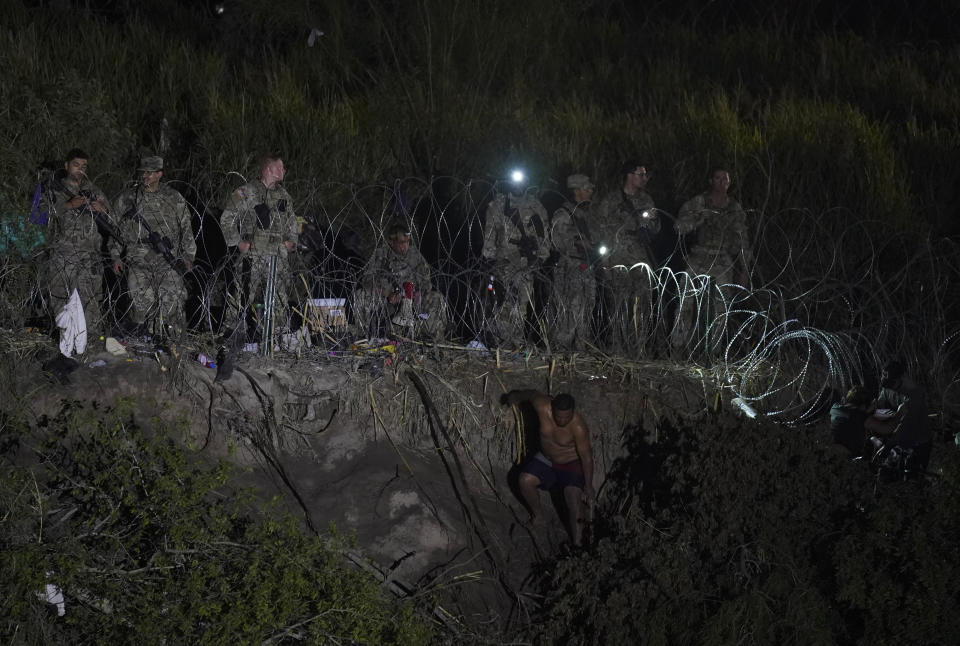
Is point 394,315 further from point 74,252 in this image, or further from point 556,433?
point 74,252

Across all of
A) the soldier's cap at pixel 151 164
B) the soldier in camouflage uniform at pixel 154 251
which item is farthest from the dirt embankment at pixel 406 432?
the soldier's cap at pixel 151 164

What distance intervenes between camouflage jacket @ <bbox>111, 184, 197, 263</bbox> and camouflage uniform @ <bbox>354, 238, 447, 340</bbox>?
4.12 ft

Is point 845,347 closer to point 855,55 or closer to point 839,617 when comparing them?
point 839,617

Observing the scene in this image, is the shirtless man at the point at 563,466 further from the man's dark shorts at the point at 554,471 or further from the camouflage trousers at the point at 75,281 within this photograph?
the camouflage trousers at the point at 75,281

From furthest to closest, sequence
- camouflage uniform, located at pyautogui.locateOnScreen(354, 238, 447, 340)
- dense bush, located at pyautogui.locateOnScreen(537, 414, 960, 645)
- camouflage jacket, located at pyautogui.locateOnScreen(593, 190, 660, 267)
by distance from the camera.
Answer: camouflage jacket, located at pyautogui.locateOnScreen(593, 190, 660, 267) < camouflage uniform, located at pyautogui.locateOnScreen(354, 238, 447, 340) < dense bush, located at pyautogui.locateOnScreen(537, 414, 960, 645)

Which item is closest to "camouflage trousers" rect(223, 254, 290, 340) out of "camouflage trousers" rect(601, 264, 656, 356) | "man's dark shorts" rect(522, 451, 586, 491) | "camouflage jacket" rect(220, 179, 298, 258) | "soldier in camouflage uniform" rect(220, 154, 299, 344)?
"soldier in camouflage uniform" rect(220, 154, 299, 344)

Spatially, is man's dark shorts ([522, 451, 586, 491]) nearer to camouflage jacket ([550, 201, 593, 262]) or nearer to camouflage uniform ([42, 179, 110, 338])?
camouflage jacket ([550, 201, 593, 262])

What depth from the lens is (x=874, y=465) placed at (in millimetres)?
7852

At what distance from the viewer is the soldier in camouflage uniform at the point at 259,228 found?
25.8 ft

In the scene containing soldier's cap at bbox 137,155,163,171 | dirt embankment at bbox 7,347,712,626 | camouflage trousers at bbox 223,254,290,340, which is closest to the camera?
dirt embankment at bbox 7,347,712,626

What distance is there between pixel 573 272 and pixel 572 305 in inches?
10.8

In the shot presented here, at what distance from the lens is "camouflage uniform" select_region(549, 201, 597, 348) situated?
8164mm

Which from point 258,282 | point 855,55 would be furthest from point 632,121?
point 258,282

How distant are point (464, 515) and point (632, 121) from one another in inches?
248
